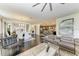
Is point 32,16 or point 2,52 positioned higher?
point 32,16

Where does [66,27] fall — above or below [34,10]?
below

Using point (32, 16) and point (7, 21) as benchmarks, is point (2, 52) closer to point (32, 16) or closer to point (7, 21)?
point (7, 21)

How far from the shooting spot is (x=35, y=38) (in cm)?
173

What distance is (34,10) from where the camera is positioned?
1602 millimetres

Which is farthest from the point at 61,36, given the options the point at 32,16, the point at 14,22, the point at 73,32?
the point at 14,22

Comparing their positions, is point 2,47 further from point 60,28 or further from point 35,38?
point 60,28

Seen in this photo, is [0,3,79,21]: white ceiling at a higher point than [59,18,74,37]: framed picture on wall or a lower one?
higher

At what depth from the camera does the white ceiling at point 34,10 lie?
150 centimetres

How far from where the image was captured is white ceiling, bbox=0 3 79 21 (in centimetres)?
150

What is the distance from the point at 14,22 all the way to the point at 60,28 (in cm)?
89

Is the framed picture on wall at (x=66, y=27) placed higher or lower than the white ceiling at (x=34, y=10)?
lower

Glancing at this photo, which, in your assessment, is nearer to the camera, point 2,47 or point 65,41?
point 2,47

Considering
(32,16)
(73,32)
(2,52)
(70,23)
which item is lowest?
(2,52)

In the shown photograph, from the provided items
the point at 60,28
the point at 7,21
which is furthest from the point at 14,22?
the point at 60,28
